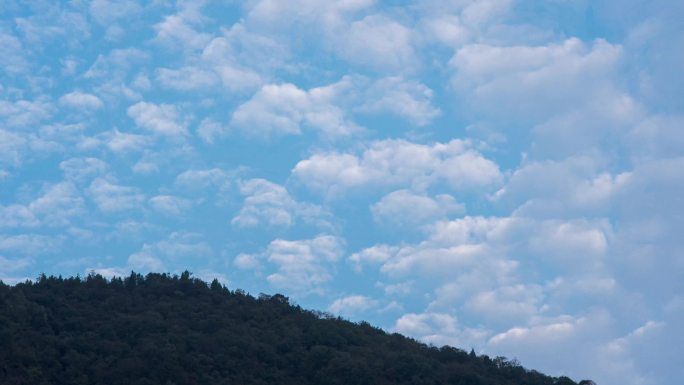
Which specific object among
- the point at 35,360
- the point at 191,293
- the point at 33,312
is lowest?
the point at 35,360

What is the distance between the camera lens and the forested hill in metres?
57.8

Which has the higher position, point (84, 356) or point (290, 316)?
point (290, 316)

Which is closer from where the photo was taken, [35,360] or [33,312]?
[35,360]

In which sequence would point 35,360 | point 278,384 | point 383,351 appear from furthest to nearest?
1. point 383,351
2. point 278,384
3. point 35,360

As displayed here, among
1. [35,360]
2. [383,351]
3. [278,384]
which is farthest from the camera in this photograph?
[383,351]

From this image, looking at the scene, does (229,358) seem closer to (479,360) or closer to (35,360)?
(35,360)

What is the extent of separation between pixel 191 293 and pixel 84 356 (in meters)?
18.2

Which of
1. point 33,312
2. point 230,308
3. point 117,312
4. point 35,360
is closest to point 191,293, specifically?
point 230,308

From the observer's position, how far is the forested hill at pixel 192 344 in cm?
5778

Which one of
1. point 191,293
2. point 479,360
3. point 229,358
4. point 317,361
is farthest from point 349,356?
point 191,293

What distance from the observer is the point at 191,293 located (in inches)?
3012

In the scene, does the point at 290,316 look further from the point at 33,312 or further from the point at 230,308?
the point at 33,312

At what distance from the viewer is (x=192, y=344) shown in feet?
205

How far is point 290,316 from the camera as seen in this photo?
73875mm
